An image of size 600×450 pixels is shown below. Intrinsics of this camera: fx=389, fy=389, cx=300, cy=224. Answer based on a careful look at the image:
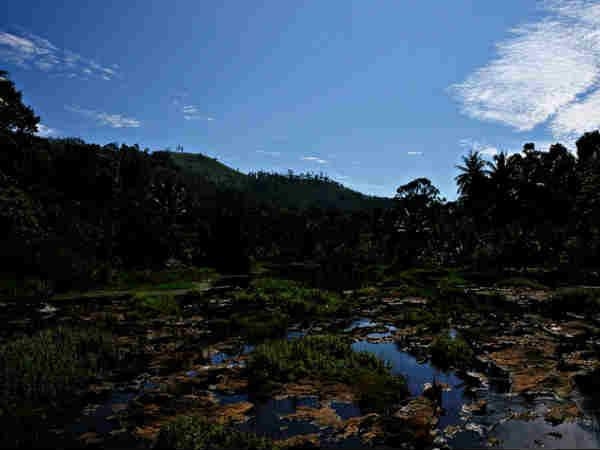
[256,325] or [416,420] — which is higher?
[416,420]

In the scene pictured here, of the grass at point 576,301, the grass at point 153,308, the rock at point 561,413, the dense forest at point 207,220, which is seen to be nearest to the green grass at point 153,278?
the dense forest at point 207,220

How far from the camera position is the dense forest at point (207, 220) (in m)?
36.7

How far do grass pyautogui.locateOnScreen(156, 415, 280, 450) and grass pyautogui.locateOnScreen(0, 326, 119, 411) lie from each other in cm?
517

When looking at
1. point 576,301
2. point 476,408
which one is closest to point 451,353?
point 476,408

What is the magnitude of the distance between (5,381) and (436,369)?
14.6 m

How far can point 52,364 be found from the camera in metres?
13.8

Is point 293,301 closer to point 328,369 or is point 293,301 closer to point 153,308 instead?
point 153,308

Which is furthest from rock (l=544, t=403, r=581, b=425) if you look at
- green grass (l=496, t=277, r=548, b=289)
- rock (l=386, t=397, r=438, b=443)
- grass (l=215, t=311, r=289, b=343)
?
green grass (l=496, t=277, r=548, b=289)

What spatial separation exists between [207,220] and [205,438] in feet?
254

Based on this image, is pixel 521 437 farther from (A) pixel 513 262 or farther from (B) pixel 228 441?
(A) pixel 513 262

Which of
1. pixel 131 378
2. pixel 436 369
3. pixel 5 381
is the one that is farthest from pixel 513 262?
pixel 5 381

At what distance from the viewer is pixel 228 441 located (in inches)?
344

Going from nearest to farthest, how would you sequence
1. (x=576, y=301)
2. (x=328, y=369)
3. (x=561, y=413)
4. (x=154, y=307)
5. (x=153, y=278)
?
(x=561, y=413) < (x=328, y=369) < (x=576, y=301) < (x=154, y=307) < (x=153, y=278)

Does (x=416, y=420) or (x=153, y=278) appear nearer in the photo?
(x=416, y=420)
